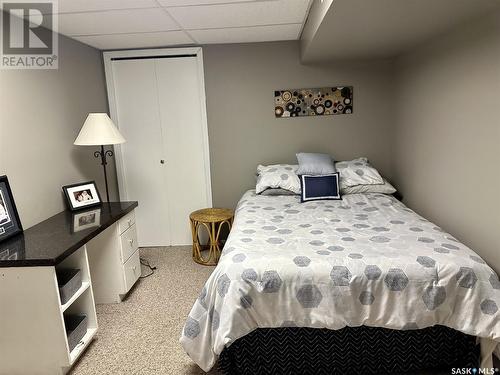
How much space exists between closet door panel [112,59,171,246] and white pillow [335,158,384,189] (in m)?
1.85

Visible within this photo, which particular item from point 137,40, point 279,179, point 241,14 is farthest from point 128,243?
point 241,14

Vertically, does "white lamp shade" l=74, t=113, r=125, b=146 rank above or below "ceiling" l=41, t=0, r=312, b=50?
below

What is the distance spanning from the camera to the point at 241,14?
2.45 meters

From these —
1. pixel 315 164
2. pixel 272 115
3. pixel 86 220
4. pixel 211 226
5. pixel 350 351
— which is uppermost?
pixel 272 115

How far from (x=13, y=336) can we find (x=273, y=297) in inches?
56.0

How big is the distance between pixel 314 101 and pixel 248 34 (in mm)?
920

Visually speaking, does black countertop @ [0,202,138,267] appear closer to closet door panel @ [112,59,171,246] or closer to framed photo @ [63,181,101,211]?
framed photo @ [63,181,101,211]

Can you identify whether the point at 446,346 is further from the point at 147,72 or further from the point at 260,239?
the point at 147,72

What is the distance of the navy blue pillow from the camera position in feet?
9.76

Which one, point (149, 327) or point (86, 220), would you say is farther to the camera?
point (86, 220)

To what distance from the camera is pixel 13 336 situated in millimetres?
1841

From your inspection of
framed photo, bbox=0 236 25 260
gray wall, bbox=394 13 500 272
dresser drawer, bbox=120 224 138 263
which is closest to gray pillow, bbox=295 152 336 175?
gray wall, bbox=394 13 500 272

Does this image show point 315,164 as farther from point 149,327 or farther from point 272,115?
point 149,327

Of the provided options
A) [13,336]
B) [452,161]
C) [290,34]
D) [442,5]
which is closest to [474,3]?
[442,5]
